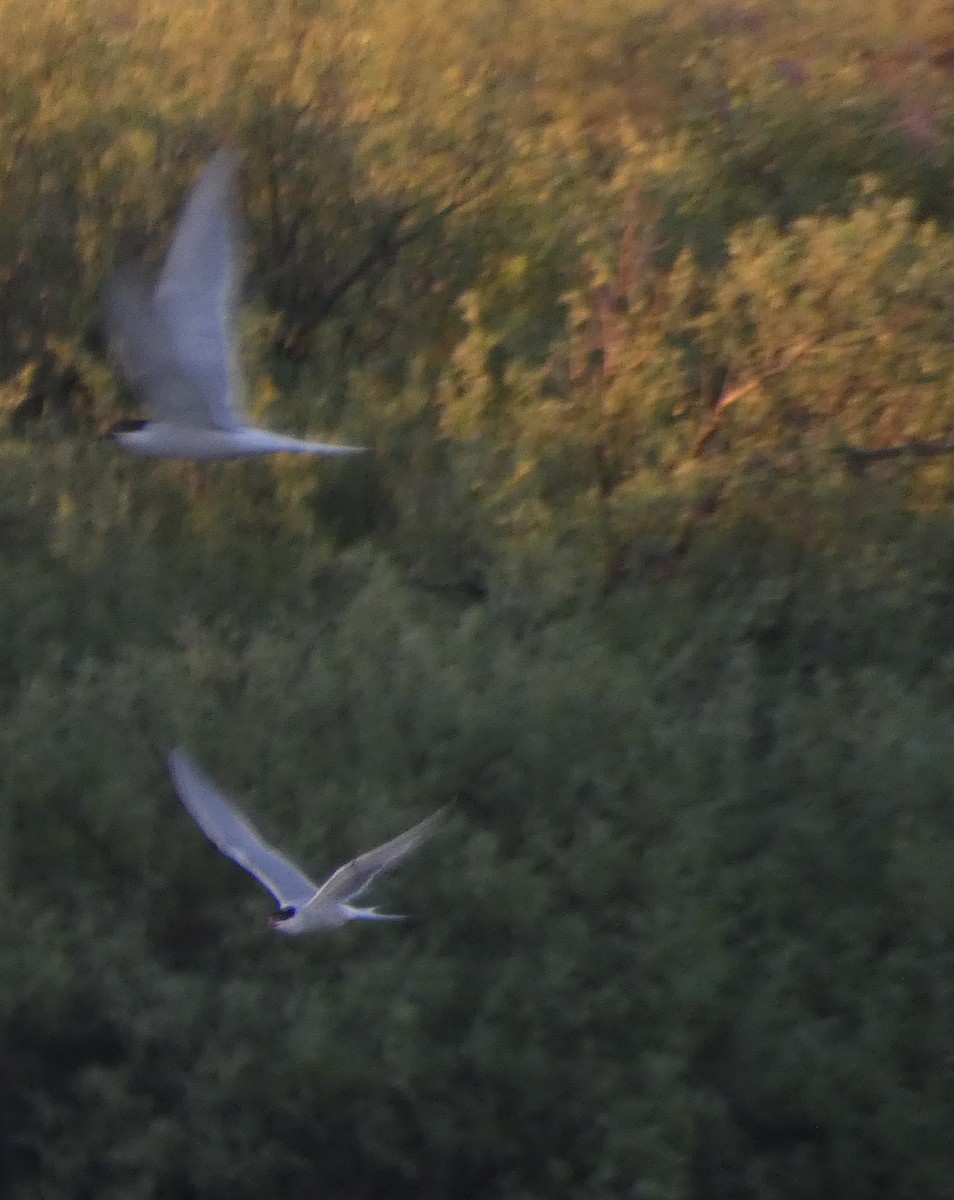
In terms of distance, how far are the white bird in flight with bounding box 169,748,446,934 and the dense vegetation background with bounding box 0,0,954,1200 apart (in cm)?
35

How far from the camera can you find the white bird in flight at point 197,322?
5613 mm

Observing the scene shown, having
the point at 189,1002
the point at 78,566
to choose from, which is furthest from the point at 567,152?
the point at 189,1002

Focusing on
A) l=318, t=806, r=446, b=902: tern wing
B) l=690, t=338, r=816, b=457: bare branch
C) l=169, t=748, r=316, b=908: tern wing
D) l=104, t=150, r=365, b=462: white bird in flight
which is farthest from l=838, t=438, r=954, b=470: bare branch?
l=318, t=806, r=446, b=902: tern wing

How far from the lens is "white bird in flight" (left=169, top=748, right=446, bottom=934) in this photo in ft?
14.9

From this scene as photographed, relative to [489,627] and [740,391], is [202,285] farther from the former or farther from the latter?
[740,391]

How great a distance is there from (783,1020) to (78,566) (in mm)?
3031

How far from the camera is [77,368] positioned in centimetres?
855

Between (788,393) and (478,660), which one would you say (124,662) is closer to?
(478,660)

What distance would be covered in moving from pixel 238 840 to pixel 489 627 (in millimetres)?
1922

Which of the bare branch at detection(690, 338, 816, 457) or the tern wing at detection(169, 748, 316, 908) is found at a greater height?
the bare branch at detection(690, 338, 816, 457)

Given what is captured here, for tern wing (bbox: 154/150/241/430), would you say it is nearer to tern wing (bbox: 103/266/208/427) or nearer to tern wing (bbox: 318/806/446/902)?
tern wing (bbox: 103/266/208/427)

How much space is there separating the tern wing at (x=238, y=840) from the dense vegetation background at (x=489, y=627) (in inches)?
14.3

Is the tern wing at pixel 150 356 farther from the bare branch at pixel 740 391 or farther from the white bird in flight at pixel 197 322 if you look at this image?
the bare branch at pixel 740 391

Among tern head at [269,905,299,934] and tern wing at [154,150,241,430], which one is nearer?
tern head at [269,905,299,934]
